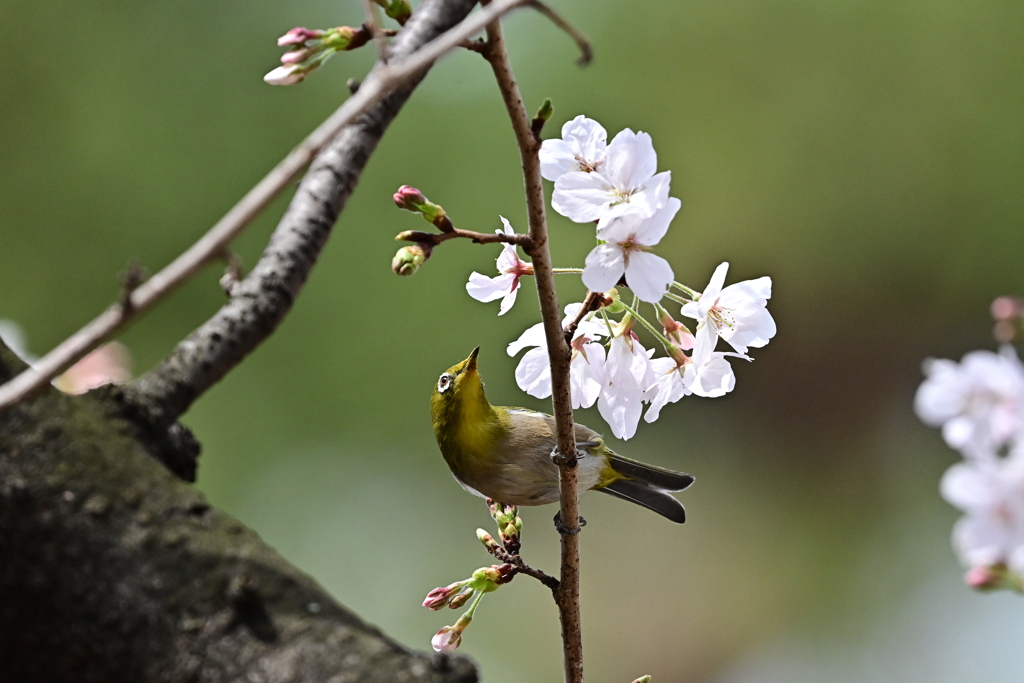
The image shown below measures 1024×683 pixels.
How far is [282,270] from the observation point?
2.93 ft

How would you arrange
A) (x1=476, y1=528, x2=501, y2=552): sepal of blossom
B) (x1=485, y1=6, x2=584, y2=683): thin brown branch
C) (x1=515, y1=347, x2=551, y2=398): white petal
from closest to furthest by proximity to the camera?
(x1=485, y1=6, x2=584, y2=683): thin brown branch
(x1=515, y1=347, x2=551, y2=398): white petal
(x1=476, y1=528, x2=501, y2=552): sepal of blossom

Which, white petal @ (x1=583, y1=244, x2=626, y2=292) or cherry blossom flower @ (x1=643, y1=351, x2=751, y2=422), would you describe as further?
cherry blossom flower @ (x1=643, y1=351, x2=751, y2=422)

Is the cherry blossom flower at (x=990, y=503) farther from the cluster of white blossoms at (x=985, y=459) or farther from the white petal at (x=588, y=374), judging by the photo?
the white petal at (x=588, y=374)

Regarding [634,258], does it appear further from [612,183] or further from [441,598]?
[441,598]

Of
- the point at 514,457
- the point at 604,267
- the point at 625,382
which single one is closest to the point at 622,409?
the point at 625,382

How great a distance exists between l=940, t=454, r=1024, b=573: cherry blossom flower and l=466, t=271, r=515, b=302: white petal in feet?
2.05

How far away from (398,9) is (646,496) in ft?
4.30

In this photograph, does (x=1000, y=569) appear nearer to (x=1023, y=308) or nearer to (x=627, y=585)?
(x=1023, y=308)

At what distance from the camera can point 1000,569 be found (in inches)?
16.9

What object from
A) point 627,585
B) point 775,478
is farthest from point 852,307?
point 627,585

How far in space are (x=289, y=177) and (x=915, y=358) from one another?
20.7 ft

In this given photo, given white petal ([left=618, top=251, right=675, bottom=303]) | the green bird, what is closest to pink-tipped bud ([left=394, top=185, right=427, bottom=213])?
white petal ([left=618, top=251, right=675, bottom=303])

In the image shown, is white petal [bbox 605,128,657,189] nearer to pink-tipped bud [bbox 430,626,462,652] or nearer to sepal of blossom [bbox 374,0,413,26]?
sepal of blossom [bbox 374,0,413,26]

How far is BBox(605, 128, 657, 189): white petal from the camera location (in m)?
0.78
